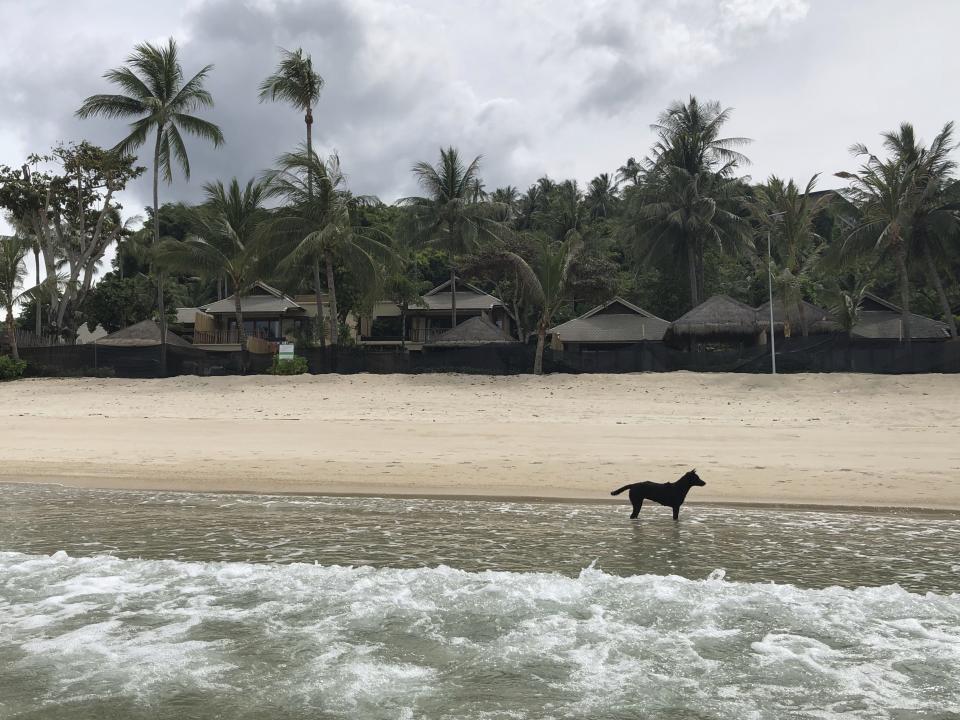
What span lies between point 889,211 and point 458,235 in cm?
2146

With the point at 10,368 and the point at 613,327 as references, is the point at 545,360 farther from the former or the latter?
the point at 10,368

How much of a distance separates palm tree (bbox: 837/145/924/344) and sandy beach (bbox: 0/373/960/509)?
10.3m

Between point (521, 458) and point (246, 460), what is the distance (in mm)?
4428

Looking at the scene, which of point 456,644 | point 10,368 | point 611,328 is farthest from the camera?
point 611,328

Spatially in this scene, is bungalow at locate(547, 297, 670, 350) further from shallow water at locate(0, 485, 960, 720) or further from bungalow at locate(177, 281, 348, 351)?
shallow water at locate(0, 485, 960, 720)

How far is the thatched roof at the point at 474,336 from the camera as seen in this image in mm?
38531

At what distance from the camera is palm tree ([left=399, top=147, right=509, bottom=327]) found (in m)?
43.4

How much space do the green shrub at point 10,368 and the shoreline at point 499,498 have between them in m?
19.2

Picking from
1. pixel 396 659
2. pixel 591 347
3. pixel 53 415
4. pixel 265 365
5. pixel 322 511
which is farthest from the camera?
pixel 591 347

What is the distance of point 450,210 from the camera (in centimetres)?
4338

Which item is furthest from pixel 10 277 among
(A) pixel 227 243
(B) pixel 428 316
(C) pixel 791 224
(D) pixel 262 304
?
(C) pixel 791 224

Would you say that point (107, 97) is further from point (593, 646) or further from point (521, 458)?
point (593, 646)

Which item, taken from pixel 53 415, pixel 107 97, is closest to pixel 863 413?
pixel 53 415

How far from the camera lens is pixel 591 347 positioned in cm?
4122
